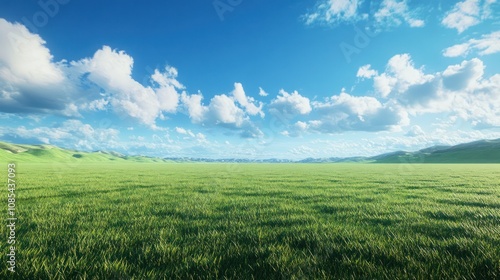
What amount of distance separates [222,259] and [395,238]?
380cm

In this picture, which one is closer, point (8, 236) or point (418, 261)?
point (418, 261)

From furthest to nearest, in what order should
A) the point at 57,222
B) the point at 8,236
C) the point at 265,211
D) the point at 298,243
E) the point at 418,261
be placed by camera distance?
the point at 265,211 < the point at 57,222 < the point at 8,236 < the point at 298,243 < the point at 418,261

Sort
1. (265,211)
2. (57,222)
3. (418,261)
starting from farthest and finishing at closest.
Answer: (265,211) < (57,222) < (418,261)

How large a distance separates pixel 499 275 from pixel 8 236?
9.50 metres

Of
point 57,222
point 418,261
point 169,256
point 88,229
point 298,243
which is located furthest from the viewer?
point 57,222

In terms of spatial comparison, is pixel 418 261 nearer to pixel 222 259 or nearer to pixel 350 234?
pixel 350 234

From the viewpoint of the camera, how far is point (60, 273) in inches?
139

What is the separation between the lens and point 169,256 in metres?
4.23

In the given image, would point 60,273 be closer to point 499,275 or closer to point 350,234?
point 350,234

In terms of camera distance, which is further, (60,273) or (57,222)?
(57,222)

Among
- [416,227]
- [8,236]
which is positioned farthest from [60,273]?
[416,227]

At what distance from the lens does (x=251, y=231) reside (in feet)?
19.0

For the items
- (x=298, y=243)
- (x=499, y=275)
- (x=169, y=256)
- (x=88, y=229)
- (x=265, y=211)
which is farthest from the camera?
(x=265, y=211)

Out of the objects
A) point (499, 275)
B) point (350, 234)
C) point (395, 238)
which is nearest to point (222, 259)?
point (350, 234)
